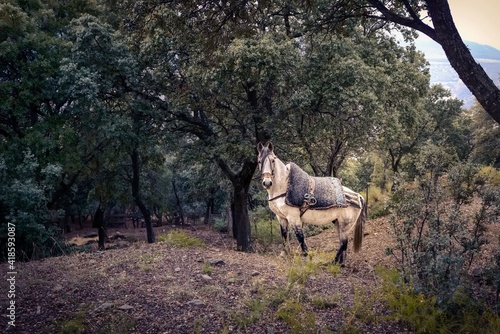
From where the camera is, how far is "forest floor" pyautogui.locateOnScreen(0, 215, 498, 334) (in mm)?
5598

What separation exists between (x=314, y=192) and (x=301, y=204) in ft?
1.37

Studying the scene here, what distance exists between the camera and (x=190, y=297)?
6586mm

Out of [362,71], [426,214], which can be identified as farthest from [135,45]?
[426,214]

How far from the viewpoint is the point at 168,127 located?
14148mm

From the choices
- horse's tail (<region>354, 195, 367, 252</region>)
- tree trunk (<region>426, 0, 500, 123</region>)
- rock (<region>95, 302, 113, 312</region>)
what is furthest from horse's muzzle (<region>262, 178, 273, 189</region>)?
tree trunk (<region>426, 0, 500, 123</region>)

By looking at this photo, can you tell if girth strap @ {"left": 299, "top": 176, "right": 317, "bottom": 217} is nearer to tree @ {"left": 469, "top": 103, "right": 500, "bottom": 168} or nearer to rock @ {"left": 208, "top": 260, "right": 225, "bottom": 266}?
rock @ {"left": 208, "top": 260, "right": 225, "bottom": 266}

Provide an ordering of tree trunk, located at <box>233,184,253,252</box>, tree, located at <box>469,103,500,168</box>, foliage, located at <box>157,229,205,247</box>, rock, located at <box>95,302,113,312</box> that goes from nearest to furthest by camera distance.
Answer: rock, located at <box>95,302,113,312</box> → foliage, located at <box>157,229,205,247</box> → tree trunk, located at <box>233,184,253,252</box> → tree, located at <box>469,103,500,168</box>

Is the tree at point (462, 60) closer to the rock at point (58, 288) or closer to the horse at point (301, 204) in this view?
the horse at point (301, 204)

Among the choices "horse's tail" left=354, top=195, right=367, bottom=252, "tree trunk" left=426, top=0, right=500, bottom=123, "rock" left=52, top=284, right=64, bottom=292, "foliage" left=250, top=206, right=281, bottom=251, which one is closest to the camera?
"tree trunk" left=426, top=0, right=500, bottom=123

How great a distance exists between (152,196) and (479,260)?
20002 mm

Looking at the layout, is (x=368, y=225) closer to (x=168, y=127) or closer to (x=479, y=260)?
(x=479, y=260)

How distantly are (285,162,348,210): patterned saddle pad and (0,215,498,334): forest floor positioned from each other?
5.09 feet

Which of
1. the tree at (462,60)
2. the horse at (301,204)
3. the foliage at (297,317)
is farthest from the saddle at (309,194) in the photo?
the tree at (462,60)

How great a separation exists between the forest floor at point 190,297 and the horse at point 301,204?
1029mm
